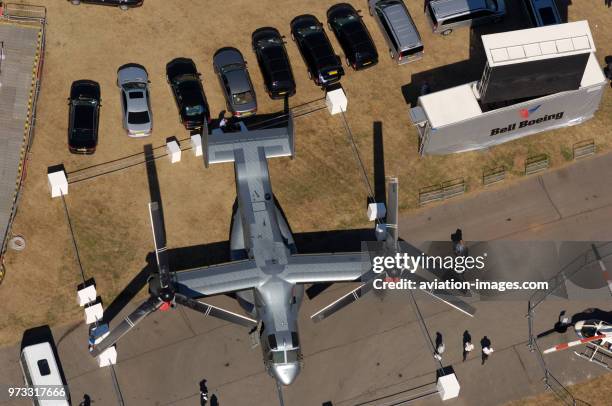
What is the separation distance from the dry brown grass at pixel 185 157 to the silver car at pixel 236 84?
133cm

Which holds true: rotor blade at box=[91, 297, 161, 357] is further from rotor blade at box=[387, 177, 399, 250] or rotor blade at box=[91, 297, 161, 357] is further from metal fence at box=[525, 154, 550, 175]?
metal fence at box=[525, 154, 550, 175]

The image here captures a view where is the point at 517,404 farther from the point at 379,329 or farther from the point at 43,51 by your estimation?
the point at 43,51

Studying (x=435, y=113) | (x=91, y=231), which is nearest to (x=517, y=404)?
(x=435, y=113)

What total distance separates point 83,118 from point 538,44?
28152mm

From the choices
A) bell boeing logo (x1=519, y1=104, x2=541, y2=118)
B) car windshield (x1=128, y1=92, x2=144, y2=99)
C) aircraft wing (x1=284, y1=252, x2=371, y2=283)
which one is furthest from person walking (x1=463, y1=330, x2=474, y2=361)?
car windshield (x1=128, y1=92, x2=144, y2=99)

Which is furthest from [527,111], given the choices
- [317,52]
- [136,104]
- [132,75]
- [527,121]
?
[132,75]

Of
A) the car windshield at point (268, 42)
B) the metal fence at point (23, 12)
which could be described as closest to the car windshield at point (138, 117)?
the car windshield at point (268, 42)

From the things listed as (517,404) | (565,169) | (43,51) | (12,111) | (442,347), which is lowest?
(517,404)

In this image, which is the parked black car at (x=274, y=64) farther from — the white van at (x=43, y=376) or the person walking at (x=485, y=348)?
the white van at (x=43, y=376)

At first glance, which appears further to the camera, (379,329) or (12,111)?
(12,111)

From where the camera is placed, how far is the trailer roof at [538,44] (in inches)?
2056

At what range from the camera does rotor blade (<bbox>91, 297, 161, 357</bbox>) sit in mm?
47594

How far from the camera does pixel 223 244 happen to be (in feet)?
177

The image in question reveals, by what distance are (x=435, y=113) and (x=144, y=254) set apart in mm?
19682
